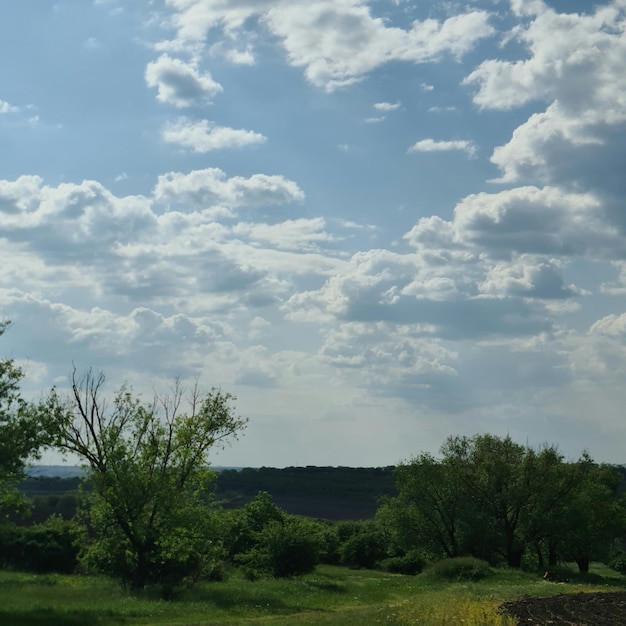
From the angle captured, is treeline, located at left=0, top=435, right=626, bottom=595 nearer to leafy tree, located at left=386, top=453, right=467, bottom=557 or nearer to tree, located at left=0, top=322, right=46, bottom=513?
leafy tree, located at left=386, top=453, right=467, bottom=557

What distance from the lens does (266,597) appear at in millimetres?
40938

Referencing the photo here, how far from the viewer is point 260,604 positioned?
128 ft

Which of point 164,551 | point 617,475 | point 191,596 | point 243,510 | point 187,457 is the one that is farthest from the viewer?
point 617,475

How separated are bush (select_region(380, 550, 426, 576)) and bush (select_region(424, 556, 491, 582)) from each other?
1907cm

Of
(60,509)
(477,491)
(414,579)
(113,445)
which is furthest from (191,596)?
(60,509)

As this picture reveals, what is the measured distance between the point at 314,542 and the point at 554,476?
2881 cm

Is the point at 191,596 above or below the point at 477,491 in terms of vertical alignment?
below

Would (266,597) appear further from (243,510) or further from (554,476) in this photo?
(554,476)

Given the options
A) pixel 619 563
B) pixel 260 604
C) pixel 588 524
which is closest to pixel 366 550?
pixel 588 524

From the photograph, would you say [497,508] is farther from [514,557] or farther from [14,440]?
[14,440]

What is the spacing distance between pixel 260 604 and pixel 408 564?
4494 centimetres

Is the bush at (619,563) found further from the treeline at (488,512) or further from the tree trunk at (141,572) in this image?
the tree trunk at (141,572)

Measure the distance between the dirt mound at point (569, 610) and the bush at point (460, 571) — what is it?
15.1m

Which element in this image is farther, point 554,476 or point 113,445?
point 554,476
